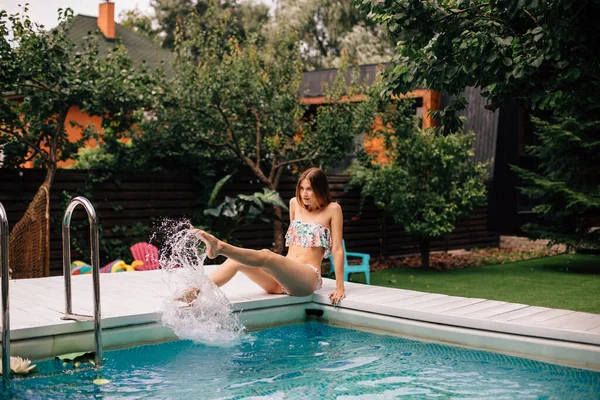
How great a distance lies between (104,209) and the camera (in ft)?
31.7

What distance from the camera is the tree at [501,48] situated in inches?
159

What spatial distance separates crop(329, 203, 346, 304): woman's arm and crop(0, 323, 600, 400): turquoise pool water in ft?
1.92

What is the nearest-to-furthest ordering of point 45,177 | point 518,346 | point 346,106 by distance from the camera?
point 518,346
point 45,177
point 346,106

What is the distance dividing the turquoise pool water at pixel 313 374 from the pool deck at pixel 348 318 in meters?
0.12

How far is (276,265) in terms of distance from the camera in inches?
218

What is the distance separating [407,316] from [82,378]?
2.65 meters

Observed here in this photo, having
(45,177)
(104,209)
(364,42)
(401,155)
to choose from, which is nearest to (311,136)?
(401,155)

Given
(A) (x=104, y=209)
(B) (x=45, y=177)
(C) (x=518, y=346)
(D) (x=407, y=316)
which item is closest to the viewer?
(C) (x=518, y=346)

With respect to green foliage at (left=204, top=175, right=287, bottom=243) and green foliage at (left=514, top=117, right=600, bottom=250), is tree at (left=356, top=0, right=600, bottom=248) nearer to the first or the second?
green foliage at (left=204, top=175, right=287, bottom=243)

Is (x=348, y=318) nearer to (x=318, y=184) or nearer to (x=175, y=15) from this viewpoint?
(x=318, y=184)

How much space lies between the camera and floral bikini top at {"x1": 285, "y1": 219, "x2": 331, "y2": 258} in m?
6.09

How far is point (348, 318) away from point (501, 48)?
280cm

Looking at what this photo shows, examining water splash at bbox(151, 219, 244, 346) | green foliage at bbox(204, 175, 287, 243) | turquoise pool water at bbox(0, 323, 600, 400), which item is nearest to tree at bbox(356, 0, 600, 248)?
turquoise pool water at bbox(0, 323, 600, 400)

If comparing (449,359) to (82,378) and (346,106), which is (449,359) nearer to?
(82,378)
